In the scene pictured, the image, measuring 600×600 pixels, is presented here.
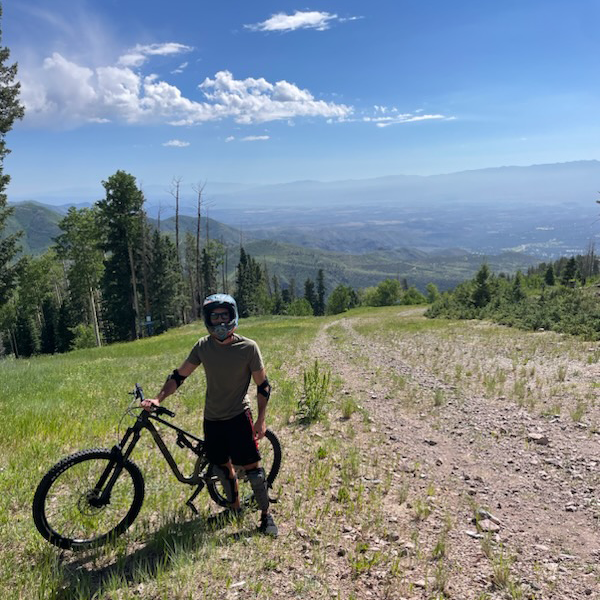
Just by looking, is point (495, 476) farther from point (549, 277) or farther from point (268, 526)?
point (549, 277)

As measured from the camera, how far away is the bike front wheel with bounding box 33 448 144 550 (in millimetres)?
4465

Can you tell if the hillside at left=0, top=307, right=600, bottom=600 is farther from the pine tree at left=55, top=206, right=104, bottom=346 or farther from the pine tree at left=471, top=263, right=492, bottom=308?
the pine tree at left=55, top=206, right=104, bottom=346

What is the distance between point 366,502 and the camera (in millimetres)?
6367

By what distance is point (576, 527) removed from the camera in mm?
5773

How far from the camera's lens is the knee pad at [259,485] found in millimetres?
5203

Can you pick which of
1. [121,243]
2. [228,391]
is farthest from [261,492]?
[121,243]

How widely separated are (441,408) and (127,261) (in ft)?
139

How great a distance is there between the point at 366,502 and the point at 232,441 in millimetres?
2748

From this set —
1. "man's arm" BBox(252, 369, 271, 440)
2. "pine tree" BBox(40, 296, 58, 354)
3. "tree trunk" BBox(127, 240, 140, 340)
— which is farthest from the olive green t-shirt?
"pine tree" BBox(40, 296, 58, 354)

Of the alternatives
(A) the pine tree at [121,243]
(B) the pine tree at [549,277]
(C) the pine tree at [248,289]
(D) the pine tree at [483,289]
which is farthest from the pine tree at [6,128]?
(B) the pine tree at [549,277]

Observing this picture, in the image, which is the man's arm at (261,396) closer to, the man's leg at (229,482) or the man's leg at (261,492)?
the man's leg at (261,492)

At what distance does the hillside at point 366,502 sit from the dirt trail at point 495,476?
0.03 meters

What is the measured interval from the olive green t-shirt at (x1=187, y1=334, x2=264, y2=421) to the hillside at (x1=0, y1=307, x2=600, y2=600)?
1.68 m

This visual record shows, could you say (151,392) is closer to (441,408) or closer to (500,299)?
(441,408)
